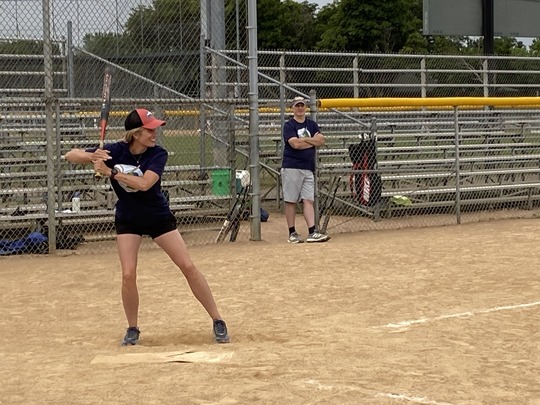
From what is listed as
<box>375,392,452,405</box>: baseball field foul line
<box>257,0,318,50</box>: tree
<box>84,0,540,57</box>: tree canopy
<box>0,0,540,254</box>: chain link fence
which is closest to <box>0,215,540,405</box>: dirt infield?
<box>375,392,452,405</box>: baseball field foul line

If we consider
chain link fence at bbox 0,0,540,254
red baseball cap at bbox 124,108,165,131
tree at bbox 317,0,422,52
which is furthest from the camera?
tree at bbox 317,0,422,52

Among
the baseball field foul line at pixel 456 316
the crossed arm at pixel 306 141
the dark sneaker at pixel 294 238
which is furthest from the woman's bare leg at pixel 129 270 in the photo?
the crossed arm at pixel 306 141

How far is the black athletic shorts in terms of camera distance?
22.7 ft

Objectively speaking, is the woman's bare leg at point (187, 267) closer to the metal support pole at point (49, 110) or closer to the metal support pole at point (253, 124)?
the metal support pole at point (49, 110)

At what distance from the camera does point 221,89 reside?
49.4 ft

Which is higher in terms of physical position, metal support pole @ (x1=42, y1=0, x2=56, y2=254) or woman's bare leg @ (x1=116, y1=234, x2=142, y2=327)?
metal support pole @ (x1=42, y1=0, x2=56, y2=254)

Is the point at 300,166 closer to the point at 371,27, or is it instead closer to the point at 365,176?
the point at 365,176

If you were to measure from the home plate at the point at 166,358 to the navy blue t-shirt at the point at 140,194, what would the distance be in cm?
104

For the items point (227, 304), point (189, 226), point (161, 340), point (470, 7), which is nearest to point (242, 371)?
point (161, 340)

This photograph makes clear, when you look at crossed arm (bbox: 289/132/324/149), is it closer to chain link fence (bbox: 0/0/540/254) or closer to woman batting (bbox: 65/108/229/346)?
chain link fence (bbox: 0/0/540/254)

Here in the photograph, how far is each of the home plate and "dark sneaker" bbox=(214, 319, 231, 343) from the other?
471 millimetres

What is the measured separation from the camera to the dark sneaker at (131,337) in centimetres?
684

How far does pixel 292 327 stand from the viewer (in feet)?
24.1

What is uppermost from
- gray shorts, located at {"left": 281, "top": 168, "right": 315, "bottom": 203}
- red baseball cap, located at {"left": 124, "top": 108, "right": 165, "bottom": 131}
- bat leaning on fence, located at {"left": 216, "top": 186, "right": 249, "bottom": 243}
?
red baseball cap, located at {"left": 124, "top": 108, "right": 165, "bottom": 131}
